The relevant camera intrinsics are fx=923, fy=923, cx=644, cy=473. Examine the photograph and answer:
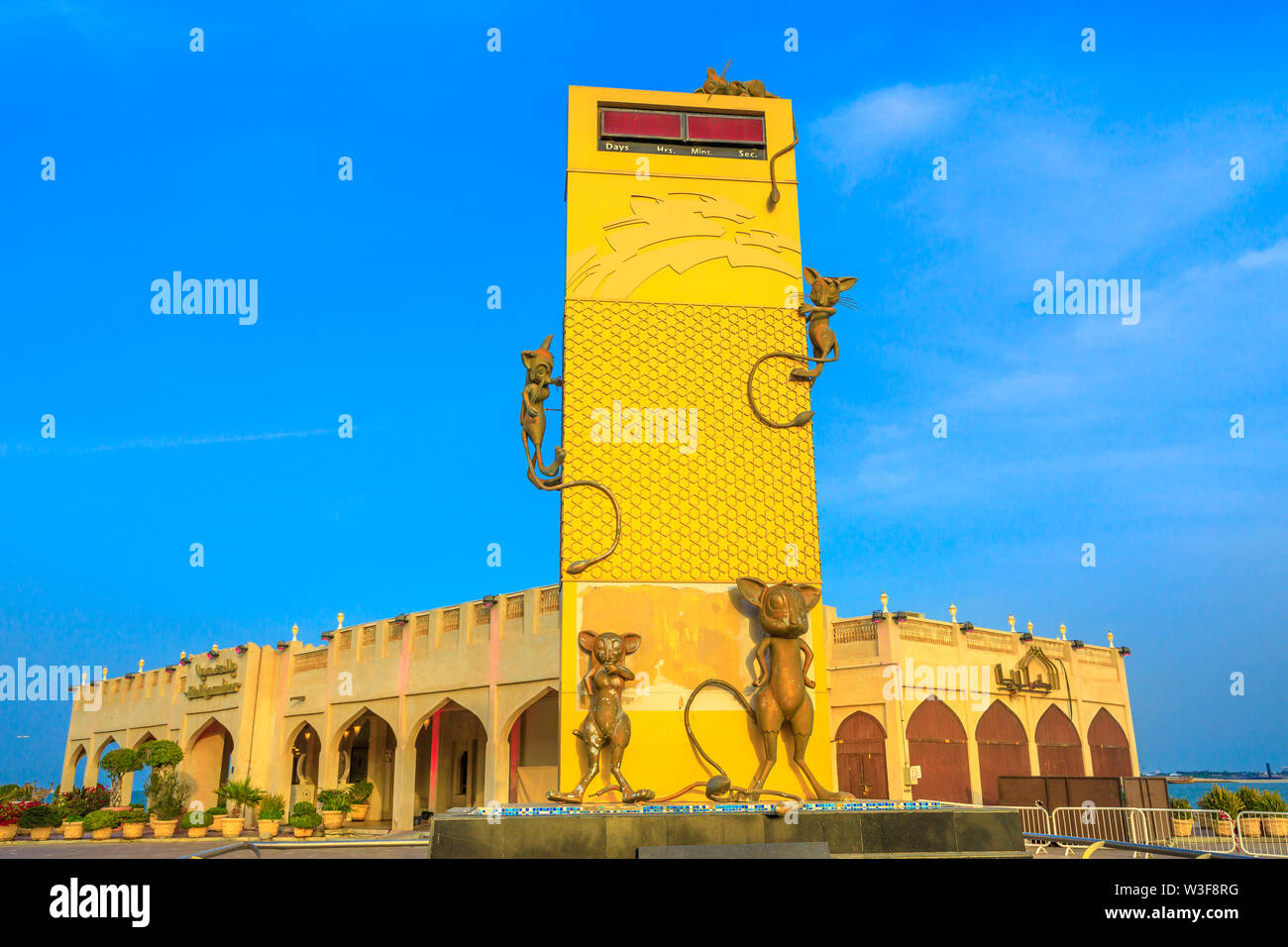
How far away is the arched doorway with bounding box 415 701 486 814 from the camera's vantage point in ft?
96.9

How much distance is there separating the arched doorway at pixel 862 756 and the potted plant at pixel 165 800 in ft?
61.8

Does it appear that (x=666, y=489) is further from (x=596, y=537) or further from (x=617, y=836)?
(x=617, y=836)

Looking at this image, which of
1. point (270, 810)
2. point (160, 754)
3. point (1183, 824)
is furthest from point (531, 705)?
point (1183, 824)

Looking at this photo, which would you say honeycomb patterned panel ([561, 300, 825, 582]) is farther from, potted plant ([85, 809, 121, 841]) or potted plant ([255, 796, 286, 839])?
potted plant ([85, 809, 121, 841])

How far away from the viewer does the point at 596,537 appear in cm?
890

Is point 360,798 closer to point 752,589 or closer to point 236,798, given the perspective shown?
point 236,798

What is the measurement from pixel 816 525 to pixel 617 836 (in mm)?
3729

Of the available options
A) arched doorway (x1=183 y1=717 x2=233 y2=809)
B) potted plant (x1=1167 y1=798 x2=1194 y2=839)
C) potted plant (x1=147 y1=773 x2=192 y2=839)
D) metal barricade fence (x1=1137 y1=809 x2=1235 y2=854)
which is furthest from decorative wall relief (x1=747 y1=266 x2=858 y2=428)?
arched doorway (x1=183 y1=717 x2=233 y2=809)

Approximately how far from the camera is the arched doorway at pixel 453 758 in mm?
29547

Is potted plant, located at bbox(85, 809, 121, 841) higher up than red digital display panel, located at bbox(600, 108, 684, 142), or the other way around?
red digital display panel, located at bbox(600, 108, 684, 142)

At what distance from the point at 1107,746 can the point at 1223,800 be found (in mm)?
4692

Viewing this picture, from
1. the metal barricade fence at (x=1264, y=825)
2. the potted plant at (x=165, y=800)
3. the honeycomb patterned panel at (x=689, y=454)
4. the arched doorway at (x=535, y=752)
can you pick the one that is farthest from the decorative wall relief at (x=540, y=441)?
the potted plant at (x=165, y=800)

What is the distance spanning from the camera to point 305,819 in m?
23.3

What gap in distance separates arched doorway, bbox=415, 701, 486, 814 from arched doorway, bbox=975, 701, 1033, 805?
14895 mm
